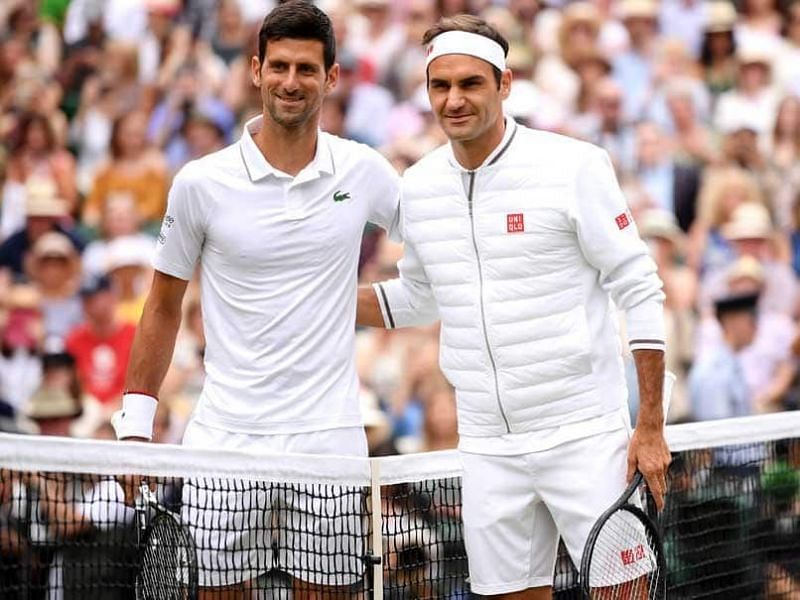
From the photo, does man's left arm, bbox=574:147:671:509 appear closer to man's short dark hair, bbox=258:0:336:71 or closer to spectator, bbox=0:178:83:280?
man's short dark hair, bbox=258:0:336:71

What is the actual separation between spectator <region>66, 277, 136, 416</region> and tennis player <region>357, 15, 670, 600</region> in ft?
15.9

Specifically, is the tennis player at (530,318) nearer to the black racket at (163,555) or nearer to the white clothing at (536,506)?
the white clothing at (536,506)

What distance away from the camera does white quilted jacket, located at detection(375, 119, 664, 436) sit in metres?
5.65

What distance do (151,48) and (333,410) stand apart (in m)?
8.00

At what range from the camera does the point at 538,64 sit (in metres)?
13.0

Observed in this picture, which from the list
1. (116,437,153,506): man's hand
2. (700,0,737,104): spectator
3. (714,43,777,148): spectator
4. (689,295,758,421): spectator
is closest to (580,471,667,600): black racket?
(116,437,153,506): man's hand

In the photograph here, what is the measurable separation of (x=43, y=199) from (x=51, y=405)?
2.28 metres

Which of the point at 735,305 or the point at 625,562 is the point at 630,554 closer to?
the point at 625,562

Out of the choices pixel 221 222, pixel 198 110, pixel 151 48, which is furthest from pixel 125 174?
→ pixel 221 222

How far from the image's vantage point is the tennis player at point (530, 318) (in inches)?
223

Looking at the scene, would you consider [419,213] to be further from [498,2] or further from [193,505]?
[498,2]

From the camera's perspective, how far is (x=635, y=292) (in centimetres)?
564

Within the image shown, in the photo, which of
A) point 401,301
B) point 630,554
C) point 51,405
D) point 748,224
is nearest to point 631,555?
point 630,554

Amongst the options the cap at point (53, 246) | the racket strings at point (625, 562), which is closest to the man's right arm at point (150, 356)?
the racket strings at point (625, 562)
